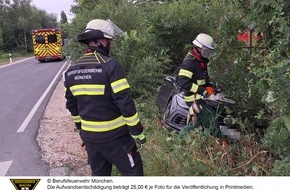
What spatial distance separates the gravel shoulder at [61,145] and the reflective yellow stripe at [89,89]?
179 centimetres

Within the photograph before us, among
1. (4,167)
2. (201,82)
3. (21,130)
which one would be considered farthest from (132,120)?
(21,130)

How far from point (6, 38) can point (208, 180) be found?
62.4m

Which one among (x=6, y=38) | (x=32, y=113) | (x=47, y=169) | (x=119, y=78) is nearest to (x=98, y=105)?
(x=119, y=78)

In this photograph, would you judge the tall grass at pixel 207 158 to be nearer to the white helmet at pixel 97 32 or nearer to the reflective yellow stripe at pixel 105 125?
the reflective yellow stripe at pixel 105 125

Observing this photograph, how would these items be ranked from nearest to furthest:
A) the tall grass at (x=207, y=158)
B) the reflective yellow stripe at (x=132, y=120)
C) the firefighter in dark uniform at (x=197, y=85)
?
the reflective yellow stripe at (x=132, y=120)
the tall grass at (x=207, y=158)
the firefighter in dark uniform at (x=197, y=85)

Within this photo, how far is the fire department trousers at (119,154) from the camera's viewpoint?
11.5 ft

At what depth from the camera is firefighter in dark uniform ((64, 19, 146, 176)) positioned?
327cm

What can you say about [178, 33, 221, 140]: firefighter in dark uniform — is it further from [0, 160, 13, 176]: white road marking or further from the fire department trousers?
[0, 160, 13, 176]: white road marking

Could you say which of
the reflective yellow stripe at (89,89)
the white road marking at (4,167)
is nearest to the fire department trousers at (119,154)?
the reflective yellow stripe at (89,89)

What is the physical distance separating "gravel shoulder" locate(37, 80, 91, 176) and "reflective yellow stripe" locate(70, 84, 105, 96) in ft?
5.87

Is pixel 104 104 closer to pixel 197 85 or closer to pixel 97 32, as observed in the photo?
pixel 97 32

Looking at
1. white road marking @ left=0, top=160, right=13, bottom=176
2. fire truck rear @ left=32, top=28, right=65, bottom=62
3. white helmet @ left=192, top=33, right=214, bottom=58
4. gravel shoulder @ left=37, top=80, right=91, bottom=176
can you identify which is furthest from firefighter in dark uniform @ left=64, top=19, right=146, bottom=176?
fire truck rear @ left=32, top=28, right=65, bottom=62

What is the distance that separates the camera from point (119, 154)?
351cm

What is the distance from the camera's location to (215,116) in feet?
15.6
